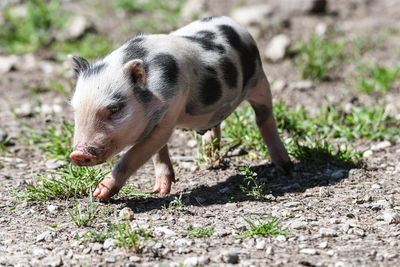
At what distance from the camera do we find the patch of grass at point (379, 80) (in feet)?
23.7

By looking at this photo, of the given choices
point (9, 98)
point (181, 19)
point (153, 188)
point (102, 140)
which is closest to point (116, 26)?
point (181, 19)

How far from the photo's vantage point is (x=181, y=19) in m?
8.99

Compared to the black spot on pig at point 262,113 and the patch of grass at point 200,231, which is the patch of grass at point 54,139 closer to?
the black spot on pig at point 262,113

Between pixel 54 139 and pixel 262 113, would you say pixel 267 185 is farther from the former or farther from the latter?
pixel 54 139

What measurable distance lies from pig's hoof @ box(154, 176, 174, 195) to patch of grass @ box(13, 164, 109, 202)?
435mm

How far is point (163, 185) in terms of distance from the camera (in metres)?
4.71

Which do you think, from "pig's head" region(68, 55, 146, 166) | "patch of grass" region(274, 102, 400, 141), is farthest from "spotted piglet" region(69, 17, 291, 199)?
"patch of grass" region(274, 102, 400, 141)

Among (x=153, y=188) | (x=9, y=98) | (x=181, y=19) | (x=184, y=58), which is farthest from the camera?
(x=181, y=19)

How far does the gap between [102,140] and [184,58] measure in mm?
867

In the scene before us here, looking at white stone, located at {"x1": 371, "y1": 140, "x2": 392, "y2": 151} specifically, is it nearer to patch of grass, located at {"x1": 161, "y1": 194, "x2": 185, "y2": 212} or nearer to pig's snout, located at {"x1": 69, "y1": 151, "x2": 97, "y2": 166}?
patch of grass, located at {"x1": 161, "y1": 194, "x2": 185, "y2": 212}

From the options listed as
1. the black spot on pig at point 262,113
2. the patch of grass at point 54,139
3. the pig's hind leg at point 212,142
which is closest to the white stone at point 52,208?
the patch of grass at point 54,139

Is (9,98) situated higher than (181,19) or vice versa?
(181,19)

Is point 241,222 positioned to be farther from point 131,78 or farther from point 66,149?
point 66,149

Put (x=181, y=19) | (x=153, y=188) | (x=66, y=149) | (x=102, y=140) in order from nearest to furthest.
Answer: (x=102, y=140) < (x=153, y=188) < (x=66, y=149) < (x=181, y=19)
